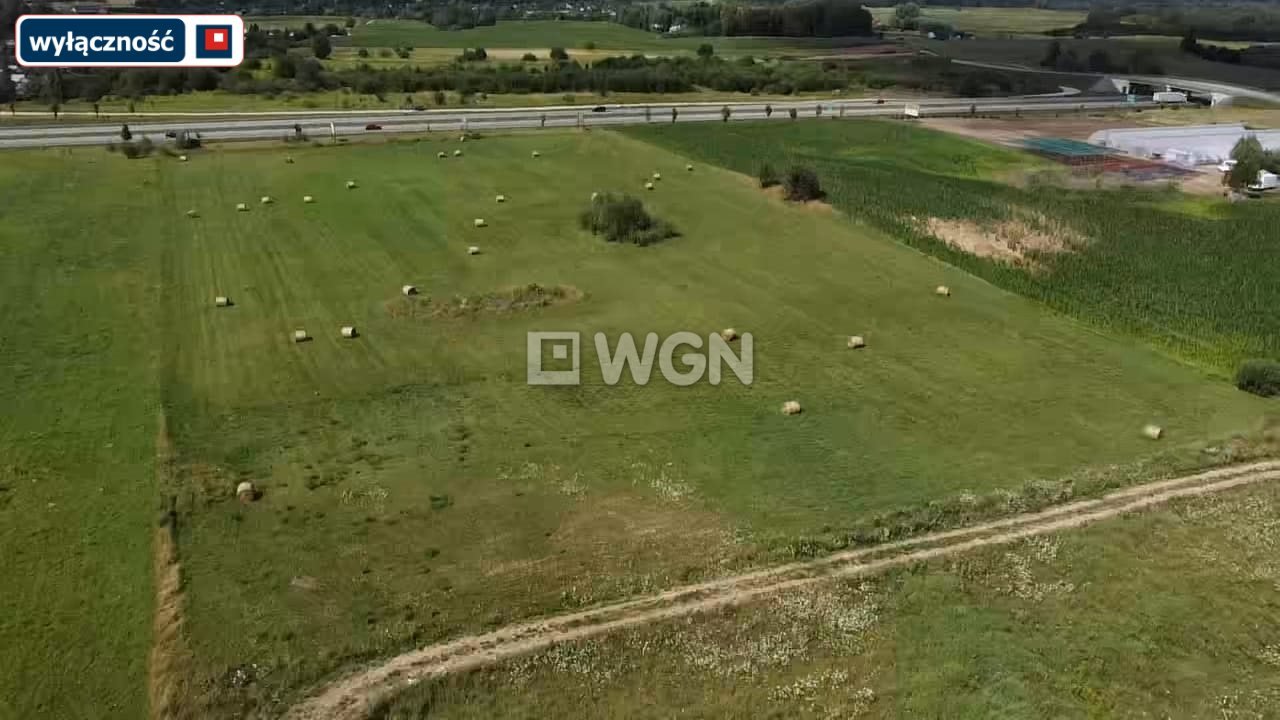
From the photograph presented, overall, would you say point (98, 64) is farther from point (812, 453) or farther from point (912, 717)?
point (912, 717)

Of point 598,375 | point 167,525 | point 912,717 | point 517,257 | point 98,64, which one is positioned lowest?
point 912,717

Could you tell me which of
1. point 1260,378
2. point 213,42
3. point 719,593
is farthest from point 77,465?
point 213,42

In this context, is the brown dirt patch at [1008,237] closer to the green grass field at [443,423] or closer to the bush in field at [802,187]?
the green grass field at [443,423]

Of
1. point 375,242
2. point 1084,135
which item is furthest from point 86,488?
point 1084,135

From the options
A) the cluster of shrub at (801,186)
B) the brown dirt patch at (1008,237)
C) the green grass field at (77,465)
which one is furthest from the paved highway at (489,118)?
the brown dirt patch at (1008,237)

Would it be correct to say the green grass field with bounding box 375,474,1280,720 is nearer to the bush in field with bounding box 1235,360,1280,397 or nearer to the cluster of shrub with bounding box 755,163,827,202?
the bush in field with bounding box 1235,360,1280,397

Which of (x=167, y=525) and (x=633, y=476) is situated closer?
(x=167, y=525)
